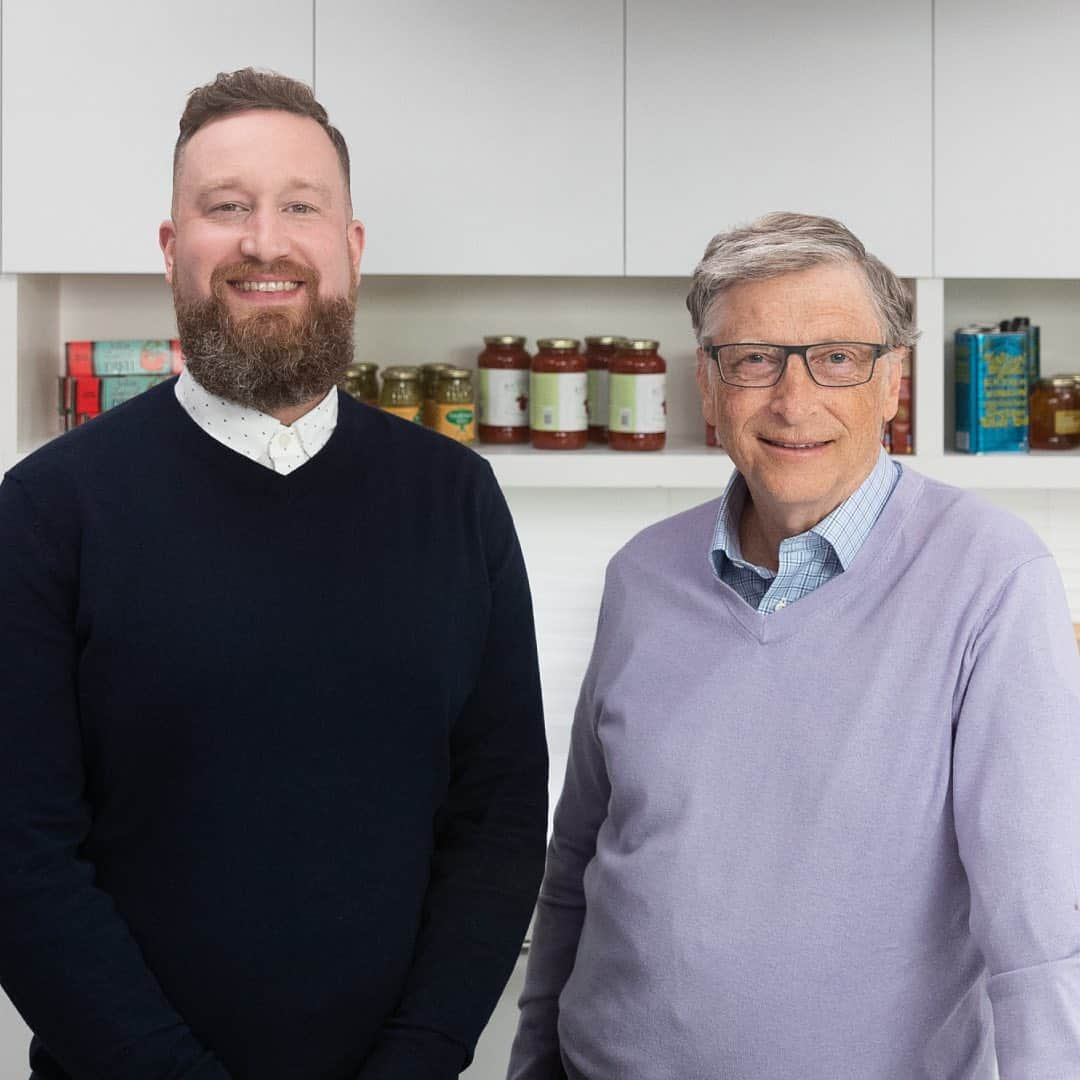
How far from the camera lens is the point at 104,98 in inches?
83.4

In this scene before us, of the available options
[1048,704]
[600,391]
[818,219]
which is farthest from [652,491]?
[1048,704]

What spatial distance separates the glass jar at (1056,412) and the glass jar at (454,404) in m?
0.89

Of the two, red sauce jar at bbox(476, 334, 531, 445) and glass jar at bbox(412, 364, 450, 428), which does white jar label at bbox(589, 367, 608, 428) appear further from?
glass jar at bbox(412, 364, 450, 428)

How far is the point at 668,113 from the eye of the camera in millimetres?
2137

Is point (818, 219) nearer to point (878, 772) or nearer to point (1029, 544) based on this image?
point (1029, 544)

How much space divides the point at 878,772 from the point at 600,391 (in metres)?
1.42

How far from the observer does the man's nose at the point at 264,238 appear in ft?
3.60

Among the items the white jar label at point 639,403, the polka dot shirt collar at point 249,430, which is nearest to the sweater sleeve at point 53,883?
the polka dot shirt collar at point 249,430

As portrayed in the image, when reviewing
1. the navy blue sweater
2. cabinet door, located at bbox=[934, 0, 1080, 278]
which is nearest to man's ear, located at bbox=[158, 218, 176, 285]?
the navy blue sweater

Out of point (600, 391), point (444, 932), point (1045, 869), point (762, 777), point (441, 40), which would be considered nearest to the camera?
point (1045, 869)

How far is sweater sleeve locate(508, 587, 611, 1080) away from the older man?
4cm

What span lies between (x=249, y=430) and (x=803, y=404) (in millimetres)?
430

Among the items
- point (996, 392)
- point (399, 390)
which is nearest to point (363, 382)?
point (399, 390)

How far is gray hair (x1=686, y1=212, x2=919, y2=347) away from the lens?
41.5 inches
